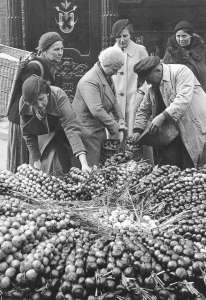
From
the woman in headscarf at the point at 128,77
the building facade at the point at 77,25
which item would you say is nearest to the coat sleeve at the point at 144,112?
the woman in headscarf at the point at 128,77

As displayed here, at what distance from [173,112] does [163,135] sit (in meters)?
0.19

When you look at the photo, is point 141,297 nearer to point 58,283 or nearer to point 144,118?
point 58,283

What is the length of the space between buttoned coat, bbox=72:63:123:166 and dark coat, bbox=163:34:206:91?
0.82 meters

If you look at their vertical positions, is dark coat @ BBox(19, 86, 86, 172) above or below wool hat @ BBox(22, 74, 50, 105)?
below

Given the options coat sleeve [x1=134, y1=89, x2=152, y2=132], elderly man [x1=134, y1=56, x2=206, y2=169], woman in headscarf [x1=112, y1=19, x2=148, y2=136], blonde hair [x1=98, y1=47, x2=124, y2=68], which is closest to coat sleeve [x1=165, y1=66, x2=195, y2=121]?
elderly man [x1=134, y1=56, x2=206, y2=169]

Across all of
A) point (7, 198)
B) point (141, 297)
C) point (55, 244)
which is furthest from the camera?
point (7, 198)

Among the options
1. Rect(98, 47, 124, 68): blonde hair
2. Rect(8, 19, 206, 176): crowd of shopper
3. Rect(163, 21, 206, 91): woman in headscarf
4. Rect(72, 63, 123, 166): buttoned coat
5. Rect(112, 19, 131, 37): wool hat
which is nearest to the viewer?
Rect(8, 19, 206, 176): crowd of shopper

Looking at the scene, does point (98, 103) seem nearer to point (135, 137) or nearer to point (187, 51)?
point (135, 137)

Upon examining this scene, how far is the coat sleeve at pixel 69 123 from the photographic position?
3.14 m

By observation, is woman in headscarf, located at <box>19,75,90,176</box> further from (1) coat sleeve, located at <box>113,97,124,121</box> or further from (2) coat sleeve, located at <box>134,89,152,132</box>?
(1) coat sleeve, located at <box>113,97,124,121</box>

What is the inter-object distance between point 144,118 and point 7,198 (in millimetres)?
1988

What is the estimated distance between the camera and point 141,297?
1.48 m

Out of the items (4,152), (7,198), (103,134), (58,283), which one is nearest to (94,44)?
(4,152)

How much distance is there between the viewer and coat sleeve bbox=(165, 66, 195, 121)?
374 centimetres
